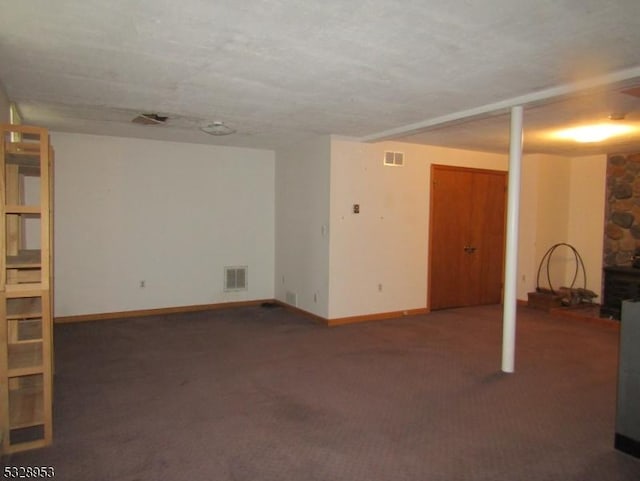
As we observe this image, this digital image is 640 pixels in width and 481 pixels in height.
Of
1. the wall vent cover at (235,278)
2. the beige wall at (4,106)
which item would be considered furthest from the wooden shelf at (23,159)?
the wall vent cover at (235,278)

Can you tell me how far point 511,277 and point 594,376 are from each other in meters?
1.20

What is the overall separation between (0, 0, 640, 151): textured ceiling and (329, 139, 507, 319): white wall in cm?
138

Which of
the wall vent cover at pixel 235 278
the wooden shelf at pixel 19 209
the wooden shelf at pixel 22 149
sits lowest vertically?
the wall vent cover at pixel 235 278

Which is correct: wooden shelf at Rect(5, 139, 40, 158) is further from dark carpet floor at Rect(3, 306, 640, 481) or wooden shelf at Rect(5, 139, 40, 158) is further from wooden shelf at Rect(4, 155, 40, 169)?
dark carpet floor at Rect(3, 306, 640, 481)

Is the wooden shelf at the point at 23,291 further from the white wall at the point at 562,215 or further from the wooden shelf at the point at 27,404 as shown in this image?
the white wall at the point at 562,215

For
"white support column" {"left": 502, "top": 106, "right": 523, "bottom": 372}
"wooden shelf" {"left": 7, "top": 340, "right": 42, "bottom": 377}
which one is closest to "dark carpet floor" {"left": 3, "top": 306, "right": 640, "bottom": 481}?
"white support column" {"left": 502, "top": 106, "right": 523, "bottom": 372}

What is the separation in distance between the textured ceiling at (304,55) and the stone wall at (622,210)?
329cm

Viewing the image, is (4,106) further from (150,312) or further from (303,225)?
(303,225)

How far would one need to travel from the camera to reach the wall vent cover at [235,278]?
277 inches

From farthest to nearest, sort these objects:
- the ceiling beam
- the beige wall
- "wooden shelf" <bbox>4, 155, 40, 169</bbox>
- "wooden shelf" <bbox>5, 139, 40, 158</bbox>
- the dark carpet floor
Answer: the beige wall, the ceiling beam, "wooden shelf" <bbox>4, 155, 40, 169</bbox>, "wooden shelf" <bbox>5, 139, 40, 158</bbox>, the dark carpet floor

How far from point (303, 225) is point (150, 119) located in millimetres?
2535

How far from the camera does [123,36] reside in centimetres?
269

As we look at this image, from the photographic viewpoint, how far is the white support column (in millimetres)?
4031

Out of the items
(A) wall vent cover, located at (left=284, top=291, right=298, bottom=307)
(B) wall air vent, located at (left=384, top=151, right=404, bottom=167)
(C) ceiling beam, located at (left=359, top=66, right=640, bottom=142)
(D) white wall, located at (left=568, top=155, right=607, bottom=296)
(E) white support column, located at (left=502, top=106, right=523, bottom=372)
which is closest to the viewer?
(C) ceiling beam, located at (left=359, top=66, right=640, bottom=142)
